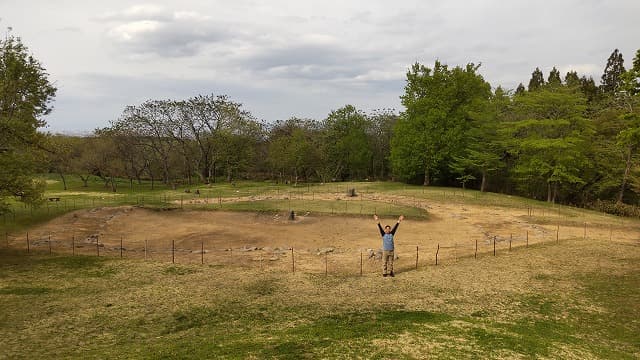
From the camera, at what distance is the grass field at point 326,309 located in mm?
11953

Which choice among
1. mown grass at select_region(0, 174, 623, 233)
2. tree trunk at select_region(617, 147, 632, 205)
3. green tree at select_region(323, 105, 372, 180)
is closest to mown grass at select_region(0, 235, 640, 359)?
mown grass at select_region(0, 174, 623, 233)

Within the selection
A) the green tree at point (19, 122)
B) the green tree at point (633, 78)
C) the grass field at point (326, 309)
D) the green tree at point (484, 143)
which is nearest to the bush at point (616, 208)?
the green tree at point (484, 143)

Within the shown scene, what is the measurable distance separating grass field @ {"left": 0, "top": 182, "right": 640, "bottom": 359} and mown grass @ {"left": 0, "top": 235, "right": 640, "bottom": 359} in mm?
68

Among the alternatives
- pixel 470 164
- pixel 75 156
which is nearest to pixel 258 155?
pixel 75 156

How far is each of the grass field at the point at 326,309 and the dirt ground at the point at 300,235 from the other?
2141 millimetres

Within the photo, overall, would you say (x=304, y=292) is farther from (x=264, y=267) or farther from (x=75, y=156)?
(x=75, y=156)

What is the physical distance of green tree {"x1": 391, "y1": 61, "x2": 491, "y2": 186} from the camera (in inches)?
2224

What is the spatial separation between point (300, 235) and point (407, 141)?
33.4 meters

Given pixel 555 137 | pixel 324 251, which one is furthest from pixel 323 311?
pixel 555 137

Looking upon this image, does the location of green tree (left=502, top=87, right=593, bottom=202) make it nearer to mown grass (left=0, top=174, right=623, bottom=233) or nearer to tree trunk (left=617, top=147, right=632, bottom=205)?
tree trunk (left=617, top=147, right=632, bottom=205)

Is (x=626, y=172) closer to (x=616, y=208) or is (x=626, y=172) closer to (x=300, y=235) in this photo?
(x=616, y=208)

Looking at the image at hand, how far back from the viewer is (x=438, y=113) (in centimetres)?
5619

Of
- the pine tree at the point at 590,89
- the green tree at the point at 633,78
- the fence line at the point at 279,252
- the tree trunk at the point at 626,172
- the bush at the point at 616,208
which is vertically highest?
the pine tree at the point at 590,89

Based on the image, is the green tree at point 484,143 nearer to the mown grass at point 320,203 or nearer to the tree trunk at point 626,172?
the mown grass at point 320,203
